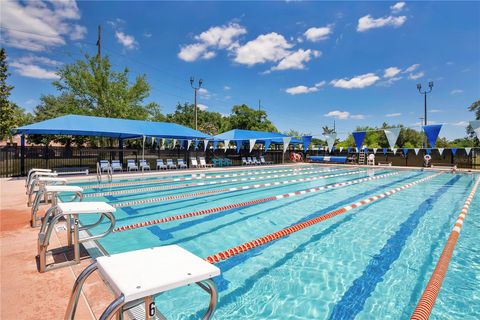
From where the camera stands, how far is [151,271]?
4.53ft

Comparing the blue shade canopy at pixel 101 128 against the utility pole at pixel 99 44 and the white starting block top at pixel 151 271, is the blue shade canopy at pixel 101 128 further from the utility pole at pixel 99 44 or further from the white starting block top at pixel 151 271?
the white starting block top at pixel 151 271

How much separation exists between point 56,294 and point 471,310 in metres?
4.48

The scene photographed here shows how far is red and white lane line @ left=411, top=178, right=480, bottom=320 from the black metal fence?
14724mm

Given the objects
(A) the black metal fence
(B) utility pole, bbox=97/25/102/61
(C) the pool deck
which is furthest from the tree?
(C) the pool deck

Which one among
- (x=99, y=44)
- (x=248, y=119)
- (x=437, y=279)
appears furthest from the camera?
(x=248, y=119)

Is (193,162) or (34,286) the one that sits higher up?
(193,162)

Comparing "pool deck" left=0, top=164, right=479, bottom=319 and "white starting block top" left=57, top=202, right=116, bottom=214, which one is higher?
"white starting block top" left=57, top=202, right=116, bottom=214

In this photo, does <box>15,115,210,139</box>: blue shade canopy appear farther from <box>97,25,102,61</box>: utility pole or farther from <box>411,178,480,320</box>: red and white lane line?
<box>411,178,480,320</box>: red and white lane line

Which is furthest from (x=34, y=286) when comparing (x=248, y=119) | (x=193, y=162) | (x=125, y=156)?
(x=248, y=119)

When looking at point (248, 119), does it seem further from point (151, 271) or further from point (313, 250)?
point (151, 271)

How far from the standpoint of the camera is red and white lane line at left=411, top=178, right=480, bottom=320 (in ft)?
7.67

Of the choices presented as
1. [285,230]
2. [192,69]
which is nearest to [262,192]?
[285,230]

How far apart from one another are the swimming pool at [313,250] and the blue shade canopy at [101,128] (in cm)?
564

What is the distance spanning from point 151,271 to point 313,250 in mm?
3565
